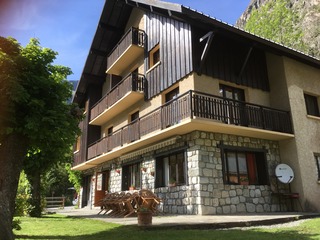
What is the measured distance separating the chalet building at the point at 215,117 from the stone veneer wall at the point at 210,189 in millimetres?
40

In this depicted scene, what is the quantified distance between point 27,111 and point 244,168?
9.31 meters

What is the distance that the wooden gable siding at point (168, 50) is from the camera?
13.3 m

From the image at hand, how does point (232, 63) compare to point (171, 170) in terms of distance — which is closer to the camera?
point (171, 170)

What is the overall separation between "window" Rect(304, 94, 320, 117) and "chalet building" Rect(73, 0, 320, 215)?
6 cm

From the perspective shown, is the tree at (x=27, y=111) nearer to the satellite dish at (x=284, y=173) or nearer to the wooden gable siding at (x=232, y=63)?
the wooden gable siding at (x=232, y=63)

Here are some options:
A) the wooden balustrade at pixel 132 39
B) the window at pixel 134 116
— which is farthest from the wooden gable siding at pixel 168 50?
the window at pixel 134 116

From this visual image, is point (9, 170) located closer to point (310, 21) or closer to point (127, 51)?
point (127, 51)

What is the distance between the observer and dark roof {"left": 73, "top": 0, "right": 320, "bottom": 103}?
492 inches

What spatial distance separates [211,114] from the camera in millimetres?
11906

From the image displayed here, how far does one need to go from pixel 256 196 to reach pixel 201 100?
4.83 metres

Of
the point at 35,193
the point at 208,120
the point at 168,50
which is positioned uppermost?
the point at 168,50

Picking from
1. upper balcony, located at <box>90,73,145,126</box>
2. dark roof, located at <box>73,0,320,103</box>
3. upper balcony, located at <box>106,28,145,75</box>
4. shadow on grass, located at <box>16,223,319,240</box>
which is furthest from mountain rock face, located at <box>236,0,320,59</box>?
shadow on grass, located at <box>16,223,319,240</box>

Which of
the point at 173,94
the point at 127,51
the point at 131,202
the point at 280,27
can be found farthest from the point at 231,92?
the point at 280,27

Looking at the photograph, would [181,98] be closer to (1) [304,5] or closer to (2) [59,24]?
(2) [59,24]
